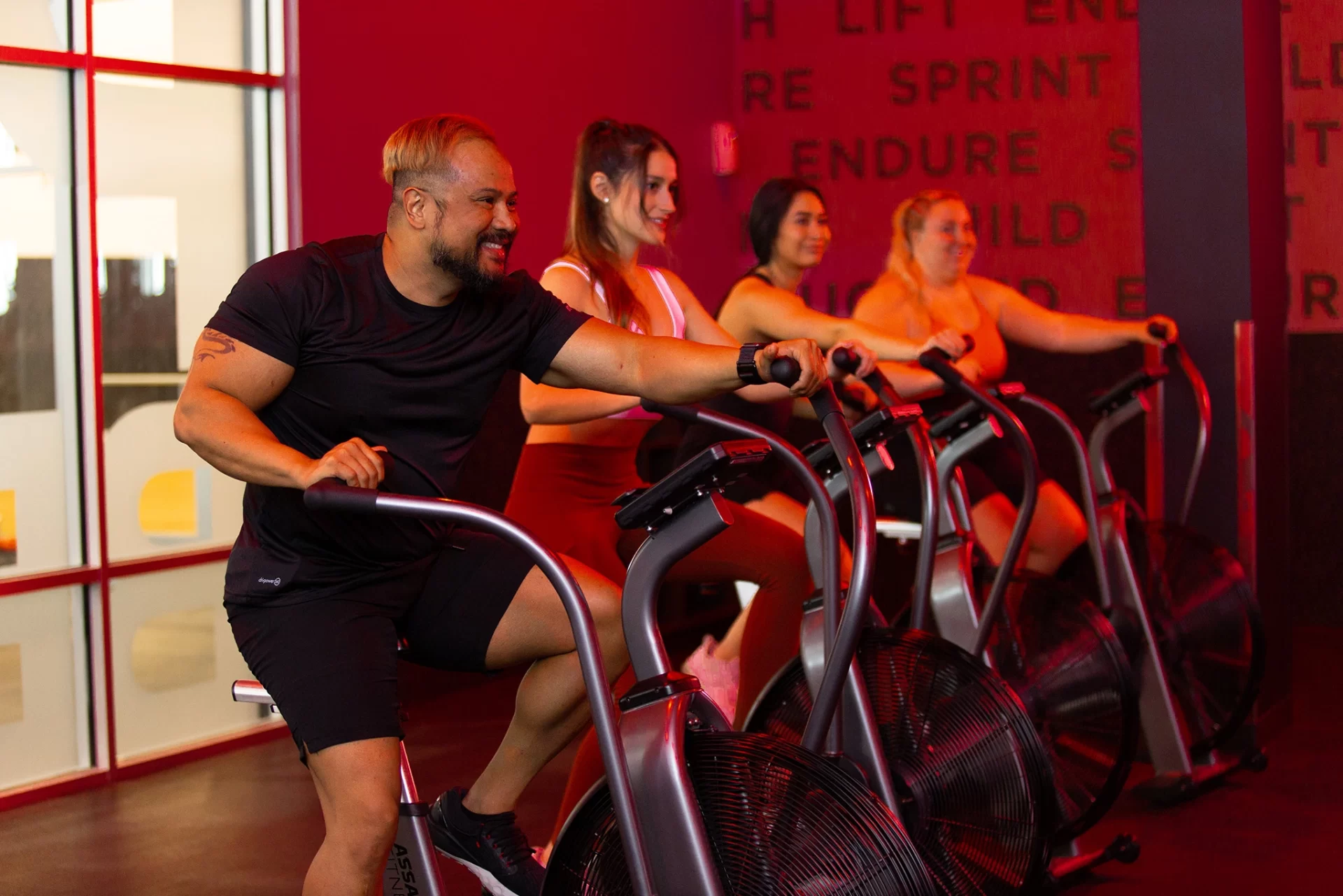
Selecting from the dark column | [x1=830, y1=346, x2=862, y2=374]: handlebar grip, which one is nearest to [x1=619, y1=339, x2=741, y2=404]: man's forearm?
[x1=830, y1=346, x2=862, y2=374]: handlebar grip

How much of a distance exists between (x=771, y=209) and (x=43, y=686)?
7.64ft

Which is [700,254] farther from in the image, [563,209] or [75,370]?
[75,370]

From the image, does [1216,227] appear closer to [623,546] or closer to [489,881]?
[623,546]

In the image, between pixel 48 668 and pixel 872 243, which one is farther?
pixel 872 243

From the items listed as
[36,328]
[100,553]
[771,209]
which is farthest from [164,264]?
[771,209]

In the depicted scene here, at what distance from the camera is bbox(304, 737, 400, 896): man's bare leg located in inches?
77.9

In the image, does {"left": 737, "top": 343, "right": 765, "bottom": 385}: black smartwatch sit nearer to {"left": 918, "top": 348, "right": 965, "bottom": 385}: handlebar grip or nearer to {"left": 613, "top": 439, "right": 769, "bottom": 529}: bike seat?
{"left": 613, "top": 439, "right": 769, "bottom": 529}: bike seat

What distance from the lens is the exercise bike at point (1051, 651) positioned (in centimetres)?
298

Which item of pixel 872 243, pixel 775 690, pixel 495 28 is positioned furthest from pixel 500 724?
pixel 872 243

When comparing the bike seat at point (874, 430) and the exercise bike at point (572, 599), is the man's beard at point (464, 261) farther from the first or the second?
the bike seat at point (874, 430)

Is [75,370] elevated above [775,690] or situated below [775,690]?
above

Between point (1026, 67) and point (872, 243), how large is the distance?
3.12 ft

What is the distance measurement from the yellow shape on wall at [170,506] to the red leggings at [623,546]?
171 cm

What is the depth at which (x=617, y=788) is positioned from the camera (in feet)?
5.74
